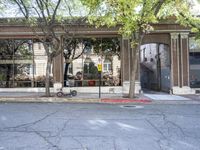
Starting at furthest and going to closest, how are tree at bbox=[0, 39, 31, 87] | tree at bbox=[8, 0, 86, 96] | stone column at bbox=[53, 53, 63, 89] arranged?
tree at bbox=[0, 39, 31, 87]
stone column at bbox=[53, 53, 63, 89]
tree at bbox=[8, 0, 86, 96]

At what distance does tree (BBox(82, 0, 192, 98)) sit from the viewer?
66.6 feet

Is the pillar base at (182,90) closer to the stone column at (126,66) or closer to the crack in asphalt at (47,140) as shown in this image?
the stone column at (126,66)

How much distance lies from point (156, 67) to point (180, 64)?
532 cm

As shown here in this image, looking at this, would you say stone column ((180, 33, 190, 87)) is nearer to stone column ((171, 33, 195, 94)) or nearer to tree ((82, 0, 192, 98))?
stone column ((171, 33, 195, 94))

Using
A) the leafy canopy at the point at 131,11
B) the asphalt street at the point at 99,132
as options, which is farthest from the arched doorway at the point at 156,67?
the asphalt street at the point at 99,132

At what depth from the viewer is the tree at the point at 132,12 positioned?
20.3m

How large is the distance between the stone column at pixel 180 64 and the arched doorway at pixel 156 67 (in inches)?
41.9

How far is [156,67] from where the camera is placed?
32.2 meters

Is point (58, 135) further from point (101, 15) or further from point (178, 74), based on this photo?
point (178, 74)

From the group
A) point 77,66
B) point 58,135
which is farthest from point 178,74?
point 58,135

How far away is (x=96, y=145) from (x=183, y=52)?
66.2 feet

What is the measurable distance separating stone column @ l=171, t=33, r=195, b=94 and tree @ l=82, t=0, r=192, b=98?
4.53 metres

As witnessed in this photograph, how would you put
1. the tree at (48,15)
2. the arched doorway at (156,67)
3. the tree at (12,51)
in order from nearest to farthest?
the tree at (48,15) < the tree at (12,51) < the arched doorway at (156,67)

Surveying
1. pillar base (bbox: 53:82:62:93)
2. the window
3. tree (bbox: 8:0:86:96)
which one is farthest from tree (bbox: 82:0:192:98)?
pillar base (bbox: 53:82:62:93)
